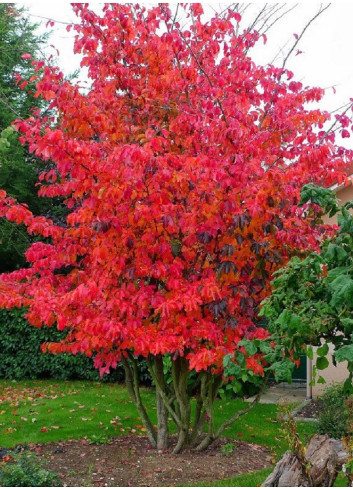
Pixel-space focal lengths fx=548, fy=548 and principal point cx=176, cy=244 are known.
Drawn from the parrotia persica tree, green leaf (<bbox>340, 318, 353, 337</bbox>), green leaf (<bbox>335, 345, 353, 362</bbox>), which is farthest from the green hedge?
green leaf (<bbox>335, 345, 353, 362</bbox>)

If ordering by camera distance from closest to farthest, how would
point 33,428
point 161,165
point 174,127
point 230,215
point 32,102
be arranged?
point 161,165
point 230,215
point 174,127
point 33,428
point 32,102

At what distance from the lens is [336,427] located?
23.4 ft

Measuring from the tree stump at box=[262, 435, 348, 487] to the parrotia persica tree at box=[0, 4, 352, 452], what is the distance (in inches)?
33.5

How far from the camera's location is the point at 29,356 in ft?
39.7

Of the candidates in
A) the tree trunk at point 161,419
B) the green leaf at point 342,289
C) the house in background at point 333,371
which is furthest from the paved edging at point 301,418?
the green leaf at point 342,289

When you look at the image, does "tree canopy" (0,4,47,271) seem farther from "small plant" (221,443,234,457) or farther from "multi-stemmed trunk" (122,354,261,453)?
"small plant" (221,443,234,457)

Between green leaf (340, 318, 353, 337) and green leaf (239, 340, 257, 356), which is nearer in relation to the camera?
green leaf (340, 318, 353, 337)

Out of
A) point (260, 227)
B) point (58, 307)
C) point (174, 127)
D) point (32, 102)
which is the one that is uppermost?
point (32, 102)

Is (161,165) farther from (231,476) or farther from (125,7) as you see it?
(231,476)

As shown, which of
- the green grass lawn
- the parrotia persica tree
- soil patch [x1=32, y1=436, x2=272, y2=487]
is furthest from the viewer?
the green grass lawn

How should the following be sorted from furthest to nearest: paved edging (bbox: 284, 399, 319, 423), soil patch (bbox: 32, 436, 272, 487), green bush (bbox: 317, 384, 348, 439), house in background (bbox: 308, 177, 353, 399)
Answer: house in background (bbox: 308, 177, 353, 399)
paved edging (bbox: 284, 399, 319, 423)
green bush (bbox: 317, 384, 348, 439)
soil patch (bbox: 32, 436, 272, 487)

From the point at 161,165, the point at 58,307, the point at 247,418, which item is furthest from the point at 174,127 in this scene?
the point at 247,418

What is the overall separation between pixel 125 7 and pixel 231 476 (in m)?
5.24

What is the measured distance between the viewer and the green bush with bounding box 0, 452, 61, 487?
486 cm
